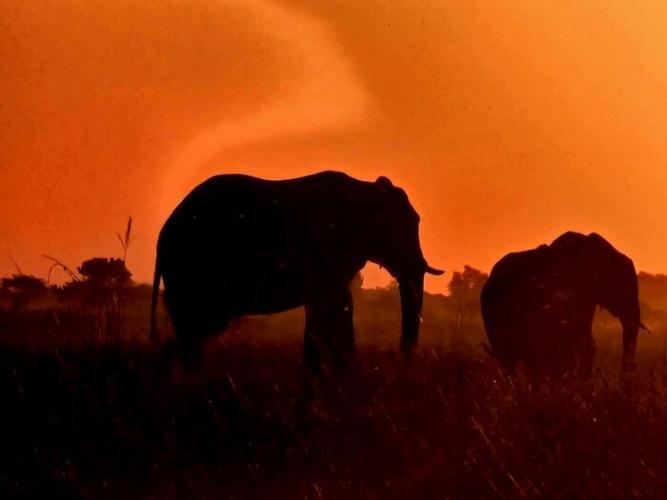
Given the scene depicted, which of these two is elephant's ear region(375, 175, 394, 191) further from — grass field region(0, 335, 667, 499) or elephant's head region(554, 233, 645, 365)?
grass field region(0, 335, 667, 499)

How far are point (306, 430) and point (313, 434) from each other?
154 mm

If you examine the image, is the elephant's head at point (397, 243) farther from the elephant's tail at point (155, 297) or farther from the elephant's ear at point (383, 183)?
the elephant's tail at point (155, 297)

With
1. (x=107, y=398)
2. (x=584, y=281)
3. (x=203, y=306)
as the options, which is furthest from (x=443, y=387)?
(x=584, y=281)

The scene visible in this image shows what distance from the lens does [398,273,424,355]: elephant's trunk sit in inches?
432

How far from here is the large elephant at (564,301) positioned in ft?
41.8

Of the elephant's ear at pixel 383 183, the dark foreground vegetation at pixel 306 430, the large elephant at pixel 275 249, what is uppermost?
the elephant's ear at pixel 383 183

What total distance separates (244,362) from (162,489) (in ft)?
12.7

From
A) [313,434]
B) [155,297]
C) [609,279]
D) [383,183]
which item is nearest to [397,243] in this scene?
[383,183]

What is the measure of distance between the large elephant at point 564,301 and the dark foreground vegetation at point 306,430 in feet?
14.1

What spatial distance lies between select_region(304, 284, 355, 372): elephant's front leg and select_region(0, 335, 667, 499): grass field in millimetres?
1721

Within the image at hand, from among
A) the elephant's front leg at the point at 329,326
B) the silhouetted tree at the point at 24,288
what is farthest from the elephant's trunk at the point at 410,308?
the silhouetted tree at the point at 24,288

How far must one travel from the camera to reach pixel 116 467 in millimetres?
6191

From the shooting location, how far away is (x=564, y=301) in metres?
13.0

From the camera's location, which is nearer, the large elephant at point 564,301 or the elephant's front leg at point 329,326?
the elephant's front leg at point 329,326
